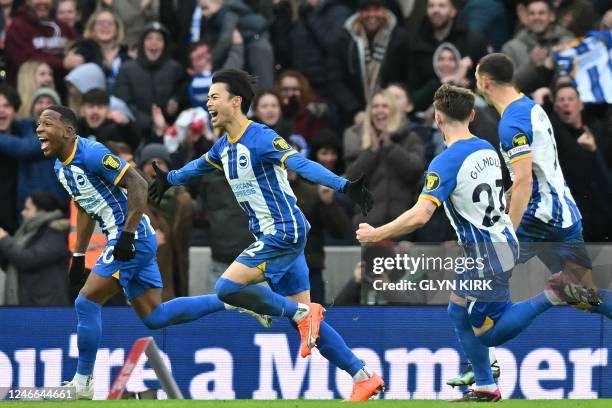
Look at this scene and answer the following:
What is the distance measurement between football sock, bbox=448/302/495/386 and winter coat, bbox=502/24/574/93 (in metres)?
4.75

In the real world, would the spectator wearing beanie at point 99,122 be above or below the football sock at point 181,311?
above

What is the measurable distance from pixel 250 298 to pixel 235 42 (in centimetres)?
530

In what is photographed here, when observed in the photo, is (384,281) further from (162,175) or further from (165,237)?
(165,237)

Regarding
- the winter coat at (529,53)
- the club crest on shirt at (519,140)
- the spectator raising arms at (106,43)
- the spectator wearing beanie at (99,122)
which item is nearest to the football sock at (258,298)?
the club crest on shirt at (519,140)

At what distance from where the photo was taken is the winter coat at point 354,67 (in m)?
14.3

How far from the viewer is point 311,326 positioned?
383 inches

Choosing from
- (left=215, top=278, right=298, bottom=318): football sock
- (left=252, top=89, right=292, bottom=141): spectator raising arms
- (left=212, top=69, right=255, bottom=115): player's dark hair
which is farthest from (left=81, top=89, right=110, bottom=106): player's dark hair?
(left=215, top=278, right=298, bottom=318): football sock

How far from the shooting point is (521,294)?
10438 mm

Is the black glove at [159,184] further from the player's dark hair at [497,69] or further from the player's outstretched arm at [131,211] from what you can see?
the player's dark hair at [497,69]

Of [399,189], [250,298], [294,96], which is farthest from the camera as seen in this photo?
[294,96]

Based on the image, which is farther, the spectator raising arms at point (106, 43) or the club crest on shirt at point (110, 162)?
the spectator raising arms at point (106, 43)

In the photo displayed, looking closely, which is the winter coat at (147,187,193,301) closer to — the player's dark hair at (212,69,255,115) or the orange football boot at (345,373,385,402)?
the player's dark hair at (212,69,255,115)

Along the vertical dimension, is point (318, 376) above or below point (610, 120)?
below

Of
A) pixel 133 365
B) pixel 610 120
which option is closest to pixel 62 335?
pixel 133 365
